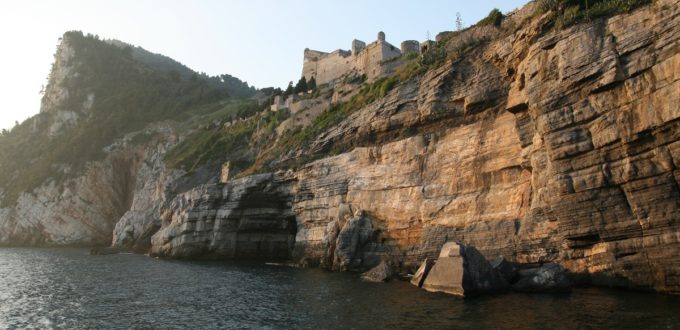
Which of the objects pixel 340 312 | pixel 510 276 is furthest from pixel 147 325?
pixel 510 276

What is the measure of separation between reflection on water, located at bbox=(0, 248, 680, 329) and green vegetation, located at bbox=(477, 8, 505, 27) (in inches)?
847

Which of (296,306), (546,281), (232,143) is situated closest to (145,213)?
(232,143)

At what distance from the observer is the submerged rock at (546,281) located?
21703 mm

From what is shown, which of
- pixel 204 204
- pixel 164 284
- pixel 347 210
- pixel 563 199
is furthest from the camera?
pixel 204 204

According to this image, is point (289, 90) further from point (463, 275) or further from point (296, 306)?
point (463, 275)

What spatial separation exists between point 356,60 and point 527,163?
150ft

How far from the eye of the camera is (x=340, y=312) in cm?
1925

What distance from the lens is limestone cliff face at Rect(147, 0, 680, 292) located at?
19953 millimetres

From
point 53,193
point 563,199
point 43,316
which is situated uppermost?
point 53,193

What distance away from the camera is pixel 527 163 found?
A: 26781mm

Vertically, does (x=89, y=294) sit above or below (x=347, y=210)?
below

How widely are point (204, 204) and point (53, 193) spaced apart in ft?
146

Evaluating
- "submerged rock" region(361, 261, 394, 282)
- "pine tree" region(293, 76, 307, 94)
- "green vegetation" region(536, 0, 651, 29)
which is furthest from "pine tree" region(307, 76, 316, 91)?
"submerged rock" region(361, 261, 394, 282)

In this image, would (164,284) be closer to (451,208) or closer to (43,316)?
(43,316)
